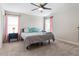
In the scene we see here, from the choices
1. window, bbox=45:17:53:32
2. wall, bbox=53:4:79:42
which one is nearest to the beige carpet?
wall, bbox=53:4:79:42

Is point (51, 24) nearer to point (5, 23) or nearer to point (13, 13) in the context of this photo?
point (13, 13)

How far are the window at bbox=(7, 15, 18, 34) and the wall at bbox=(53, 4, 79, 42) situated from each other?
2860mm

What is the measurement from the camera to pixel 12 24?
511 centimetres

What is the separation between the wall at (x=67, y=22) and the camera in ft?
12.8

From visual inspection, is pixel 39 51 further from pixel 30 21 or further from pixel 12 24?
pixel 30 21

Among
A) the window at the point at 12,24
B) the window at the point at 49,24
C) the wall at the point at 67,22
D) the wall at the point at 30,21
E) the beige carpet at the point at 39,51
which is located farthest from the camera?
the window at the point at 49,24

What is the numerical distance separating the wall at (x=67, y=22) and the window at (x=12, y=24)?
2.86 m

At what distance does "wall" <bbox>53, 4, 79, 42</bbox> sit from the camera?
3.90m

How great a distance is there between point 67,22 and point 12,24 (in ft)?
11.9

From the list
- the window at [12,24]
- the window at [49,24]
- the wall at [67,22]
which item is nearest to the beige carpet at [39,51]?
the wall at [67,22]

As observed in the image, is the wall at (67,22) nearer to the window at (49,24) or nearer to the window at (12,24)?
the window at (49,24)

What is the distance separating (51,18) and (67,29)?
178 centimetres

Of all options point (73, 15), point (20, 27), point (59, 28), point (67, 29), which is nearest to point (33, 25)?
point (20, 27)

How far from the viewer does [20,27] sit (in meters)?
5.35
